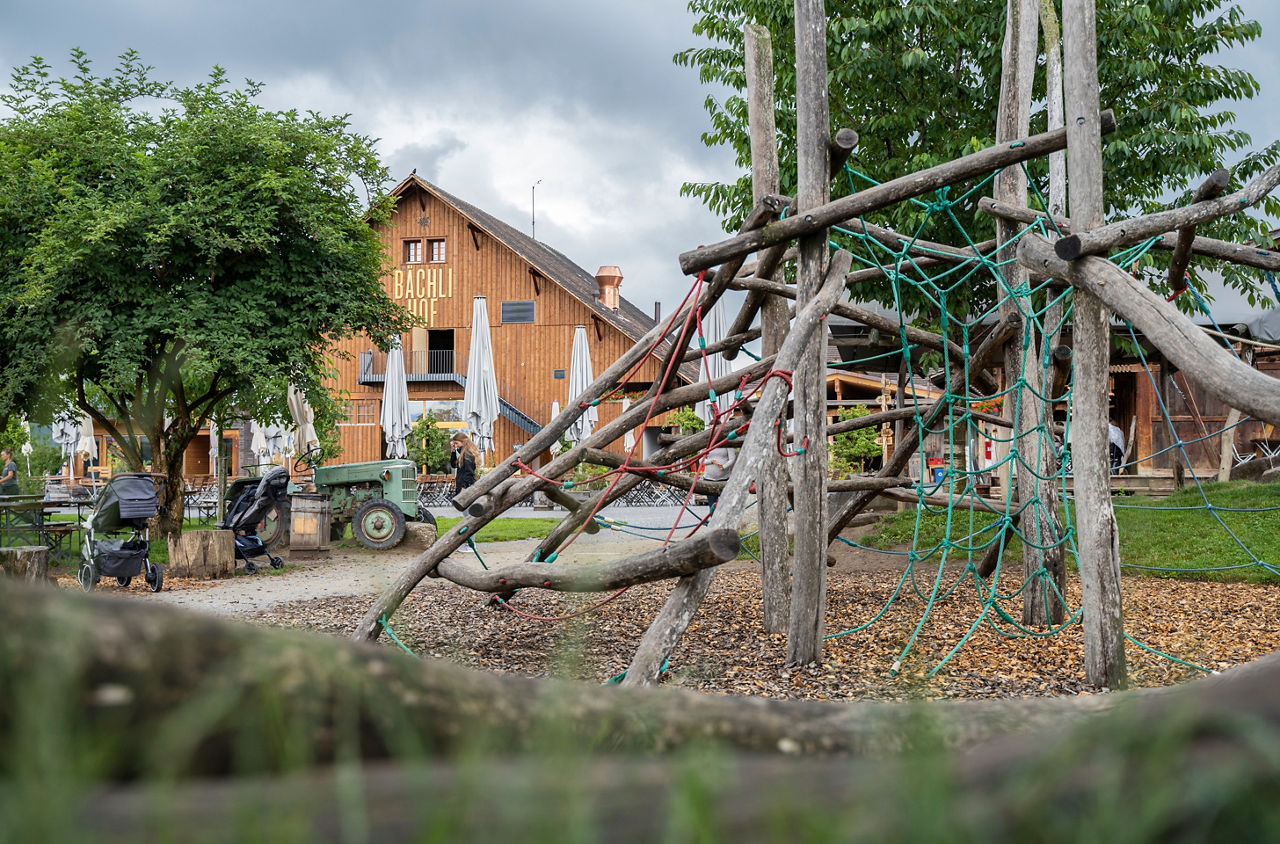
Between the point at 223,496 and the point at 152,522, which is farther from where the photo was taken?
the point at 223,496

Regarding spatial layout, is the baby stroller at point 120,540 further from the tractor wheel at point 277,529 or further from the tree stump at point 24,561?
the tractor wheel at point 277,529

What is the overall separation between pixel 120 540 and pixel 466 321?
2292 centimetres

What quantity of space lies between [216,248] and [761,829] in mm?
12031

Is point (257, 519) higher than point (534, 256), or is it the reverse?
point (534, 256)

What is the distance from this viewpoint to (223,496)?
15.8 m

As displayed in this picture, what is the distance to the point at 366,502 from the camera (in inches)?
552

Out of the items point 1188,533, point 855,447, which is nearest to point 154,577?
point 1188,533

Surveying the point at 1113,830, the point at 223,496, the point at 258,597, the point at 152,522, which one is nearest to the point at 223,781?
the point at 1113,830

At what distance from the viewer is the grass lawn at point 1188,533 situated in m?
8.65

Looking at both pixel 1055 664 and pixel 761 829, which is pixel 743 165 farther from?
pixel 761 829

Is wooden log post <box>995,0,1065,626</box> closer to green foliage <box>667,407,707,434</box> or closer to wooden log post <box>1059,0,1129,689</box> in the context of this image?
wooden log post <box>1059,0,1129,689</box>

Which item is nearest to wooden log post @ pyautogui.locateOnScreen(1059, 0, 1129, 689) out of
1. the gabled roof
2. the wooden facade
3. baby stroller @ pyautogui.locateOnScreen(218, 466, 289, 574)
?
baby stroller @ pyautogui.locateOnScreen(218, 466, 289, 574)

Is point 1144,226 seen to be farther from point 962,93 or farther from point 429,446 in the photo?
point 429,446

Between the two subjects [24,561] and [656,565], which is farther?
[24,561]
